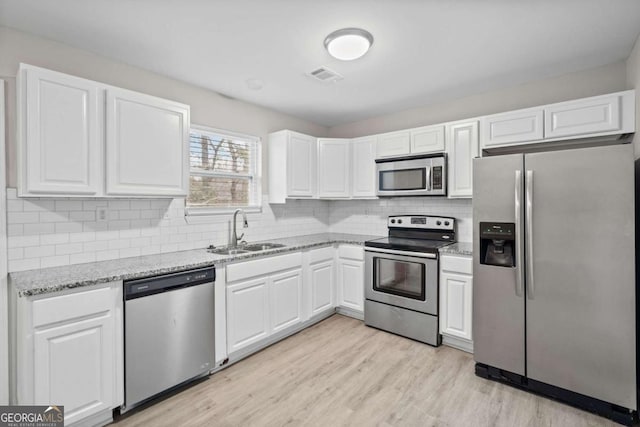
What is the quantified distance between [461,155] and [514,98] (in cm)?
75

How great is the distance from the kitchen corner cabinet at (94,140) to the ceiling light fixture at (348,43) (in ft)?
4.25

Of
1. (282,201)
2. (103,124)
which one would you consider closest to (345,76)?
(282,201)

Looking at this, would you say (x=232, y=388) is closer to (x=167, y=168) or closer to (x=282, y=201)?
(x=167, y=168)

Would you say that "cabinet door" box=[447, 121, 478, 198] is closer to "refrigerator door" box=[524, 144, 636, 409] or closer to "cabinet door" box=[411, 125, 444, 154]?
"cabinet door" box=[411, 125, 444, 154]

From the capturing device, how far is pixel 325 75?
9.11 ft

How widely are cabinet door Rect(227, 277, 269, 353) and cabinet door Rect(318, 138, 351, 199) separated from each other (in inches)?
62.5

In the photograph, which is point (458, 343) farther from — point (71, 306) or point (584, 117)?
point (71, 306)

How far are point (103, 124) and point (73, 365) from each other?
1.53 meters

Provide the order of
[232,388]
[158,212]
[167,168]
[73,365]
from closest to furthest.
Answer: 1. [73,365]
2. [232,388]
3. [167,168]
4. [158,212]

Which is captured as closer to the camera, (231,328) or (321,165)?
(231,328)

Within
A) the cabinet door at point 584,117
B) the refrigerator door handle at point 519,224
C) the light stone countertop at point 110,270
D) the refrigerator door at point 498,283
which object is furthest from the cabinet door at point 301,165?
the cabinet door at point 584,117

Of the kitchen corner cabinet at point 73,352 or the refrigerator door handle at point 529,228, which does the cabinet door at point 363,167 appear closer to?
the refrigerator door handle at point 529,228

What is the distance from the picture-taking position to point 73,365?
179cm

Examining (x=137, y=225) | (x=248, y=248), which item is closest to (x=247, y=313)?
(x=248, y=248)
